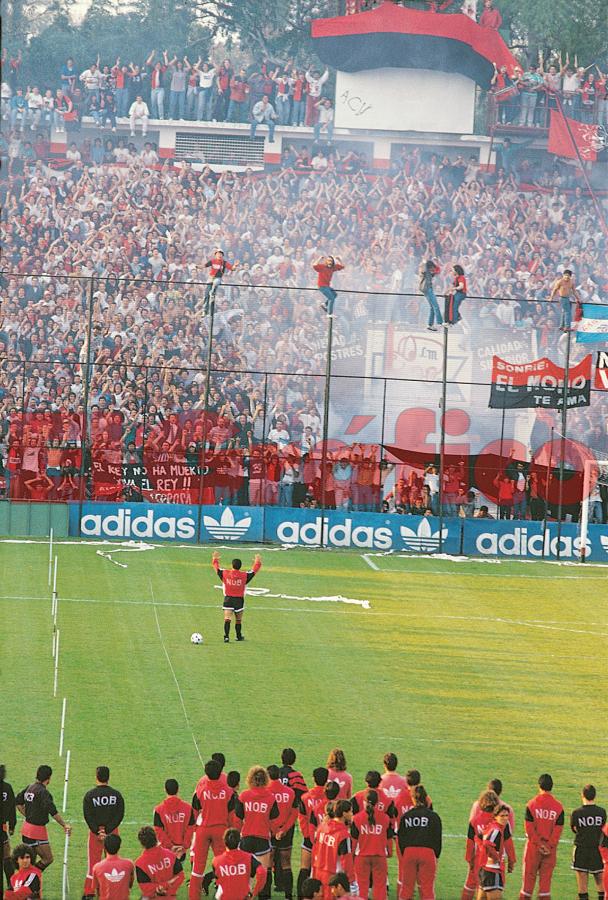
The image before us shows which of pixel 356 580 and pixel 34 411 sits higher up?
pixel 34 411

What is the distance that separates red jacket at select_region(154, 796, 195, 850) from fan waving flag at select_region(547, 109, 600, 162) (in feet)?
164

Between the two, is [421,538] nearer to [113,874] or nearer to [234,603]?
[234,603]

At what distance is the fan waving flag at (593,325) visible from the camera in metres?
42.4

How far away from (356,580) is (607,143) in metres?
33.1

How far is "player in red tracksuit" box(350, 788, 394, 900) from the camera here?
14977 mm

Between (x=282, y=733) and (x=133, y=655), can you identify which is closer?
(x=282, y=733)

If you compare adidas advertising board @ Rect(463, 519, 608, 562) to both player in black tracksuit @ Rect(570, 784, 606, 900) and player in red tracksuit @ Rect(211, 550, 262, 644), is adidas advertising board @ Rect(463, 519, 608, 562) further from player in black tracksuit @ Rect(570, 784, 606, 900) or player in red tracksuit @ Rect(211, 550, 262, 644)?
player in black tracksuit @ Rect(570, 784, 606, 900)

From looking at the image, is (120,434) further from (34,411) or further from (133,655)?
(133,655)

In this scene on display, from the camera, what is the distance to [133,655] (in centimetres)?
2659

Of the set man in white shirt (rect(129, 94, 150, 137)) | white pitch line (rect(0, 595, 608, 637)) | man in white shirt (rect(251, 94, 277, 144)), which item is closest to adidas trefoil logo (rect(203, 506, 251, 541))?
white pitch line (rect(0, 595, 608, 637))

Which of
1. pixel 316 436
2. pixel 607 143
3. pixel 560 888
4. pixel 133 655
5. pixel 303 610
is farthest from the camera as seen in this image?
pixel 607 143

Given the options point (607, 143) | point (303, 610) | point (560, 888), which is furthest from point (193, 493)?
point (607, 143)

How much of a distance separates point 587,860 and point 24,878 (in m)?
5.78

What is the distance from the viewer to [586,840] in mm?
15711
